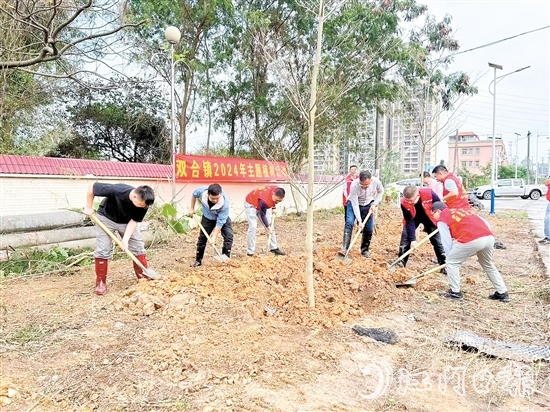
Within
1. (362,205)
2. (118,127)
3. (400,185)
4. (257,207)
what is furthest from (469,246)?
(400,185)

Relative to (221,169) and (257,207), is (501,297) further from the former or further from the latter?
(221,169)

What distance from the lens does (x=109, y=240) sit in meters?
3.89

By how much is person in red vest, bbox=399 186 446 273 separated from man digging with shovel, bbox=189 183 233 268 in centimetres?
224

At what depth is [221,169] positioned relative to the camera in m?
9.05

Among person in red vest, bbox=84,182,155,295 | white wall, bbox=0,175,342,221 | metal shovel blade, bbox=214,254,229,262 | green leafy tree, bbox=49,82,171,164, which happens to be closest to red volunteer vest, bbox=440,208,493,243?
white wall, bbox=0,175,342,221

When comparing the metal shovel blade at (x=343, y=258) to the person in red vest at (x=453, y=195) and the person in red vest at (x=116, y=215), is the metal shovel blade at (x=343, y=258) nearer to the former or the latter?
the person in red vest at (x=453, y=195)

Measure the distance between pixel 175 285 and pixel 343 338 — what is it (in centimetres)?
159

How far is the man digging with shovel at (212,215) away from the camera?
4.89 metres

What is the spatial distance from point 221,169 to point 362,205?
4.31 meters

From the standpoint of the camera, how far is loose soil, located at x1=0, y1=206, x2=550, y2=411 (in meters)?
2.12

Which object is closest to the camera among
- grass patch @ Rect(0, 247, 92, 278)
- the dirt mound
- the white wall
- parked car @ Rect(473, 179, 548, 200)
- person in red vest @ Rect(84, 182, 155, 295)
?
the dirt mound

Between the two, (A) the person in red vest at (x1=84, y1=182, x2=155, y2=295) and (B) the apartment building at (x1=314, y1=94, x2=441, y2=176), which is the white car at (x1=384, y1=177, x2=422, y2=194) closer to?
(B) the apartment building at (x1=314, y1=94, x2=441, y2=176)

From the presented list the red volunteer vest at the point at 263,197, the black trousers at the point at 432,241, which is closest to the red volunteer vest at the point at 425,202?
the black trousers at the point at 432,241

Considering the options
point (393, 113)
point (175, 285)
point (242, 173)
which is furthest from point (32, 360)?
point (393, 113)
